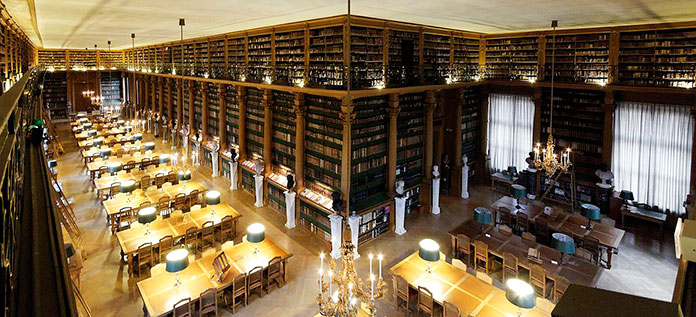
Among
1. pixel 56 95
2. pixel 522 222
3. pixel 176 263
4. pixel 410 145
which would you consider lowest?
pixel 522 222

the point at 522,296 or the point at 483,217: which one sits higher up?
the point at 483,217

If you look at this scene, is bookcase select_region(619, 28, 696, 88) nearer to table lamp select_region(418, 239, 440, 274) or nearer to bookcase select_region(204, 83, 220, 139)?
table lamp select_region(418, 239, 440, 274)

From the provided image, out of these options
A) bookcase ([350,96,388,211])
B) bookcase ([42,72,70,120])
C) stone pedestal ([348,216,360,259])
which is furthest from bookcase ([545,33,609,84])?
bookcase ([42,72,70,120])

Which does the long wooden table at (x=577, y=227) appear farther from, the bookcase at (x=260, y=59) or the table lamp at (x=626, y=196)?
the bookcase at (x=260, y=59)

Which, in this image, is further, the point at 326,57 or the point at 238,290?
the point at 326,57

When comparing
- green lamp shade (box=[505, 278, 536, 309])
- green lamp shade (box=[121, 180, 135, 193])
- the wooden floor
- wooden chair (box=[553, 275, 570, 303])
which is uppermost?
green lamp shade (box=[121, 180, 135, 193])

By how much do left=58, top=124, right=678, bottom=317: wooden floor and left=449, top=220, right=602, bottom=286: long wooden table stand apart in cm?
61

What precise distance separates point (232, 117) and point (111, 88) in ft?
61.6

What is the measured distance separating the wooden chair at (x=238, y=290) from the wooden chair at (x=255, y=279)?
0.08m

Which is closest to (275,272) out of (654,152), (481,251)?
(481,251)

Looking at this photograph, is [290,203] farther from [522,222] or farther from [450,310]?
[522,222]

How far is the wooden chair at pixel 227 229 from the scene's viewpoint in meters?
8.37

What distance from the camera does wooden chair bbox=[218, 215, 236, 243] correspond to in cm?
837

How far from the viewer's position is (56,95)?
2459cm
